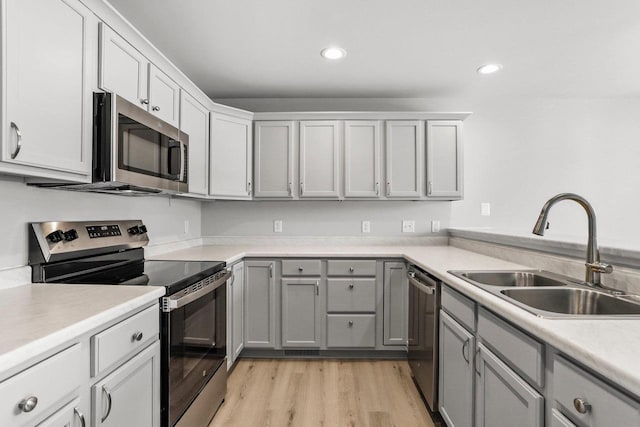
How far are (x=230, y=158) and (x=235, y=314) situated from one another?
134 cm

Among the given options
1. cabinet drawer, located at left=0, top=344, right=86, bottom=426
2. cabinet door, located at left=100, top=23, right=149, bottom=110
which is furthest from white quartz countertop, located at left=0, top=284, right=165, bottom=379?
cabinet door, located at left=100, top=23, right=149, bottom=110

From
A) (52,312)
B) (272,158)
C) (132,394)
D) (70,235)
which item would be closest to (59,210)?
(70,235)

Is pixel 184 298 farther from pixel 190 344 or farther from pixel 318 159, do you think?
pixel 318 159

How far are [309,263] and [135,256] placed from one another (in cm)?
126

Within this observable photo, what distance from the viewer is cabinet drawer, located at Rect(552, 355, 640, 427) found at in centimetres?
71

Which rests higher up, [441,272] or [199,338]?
[441,272]

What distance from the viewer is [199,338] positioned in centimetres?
181

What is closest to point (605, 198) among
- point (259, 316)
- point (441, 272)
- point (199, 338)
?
point (441, 272)

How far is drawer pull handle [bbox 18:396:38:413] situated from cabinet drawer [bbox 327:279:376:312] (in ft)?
7.06

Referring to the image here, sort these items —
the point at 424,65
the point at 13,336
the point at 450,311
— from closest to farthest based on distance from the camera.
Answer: the point at 13,336 < the point at 450,311 < the point at 424,65

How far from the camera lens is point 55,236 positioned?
161cm

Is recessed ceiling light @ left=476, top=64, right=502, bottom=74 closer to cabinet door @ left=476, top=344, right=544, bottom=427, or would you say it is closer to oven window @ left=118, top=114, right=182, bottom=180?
cabinet door @ left=476, top=344, right=544, bottom=427

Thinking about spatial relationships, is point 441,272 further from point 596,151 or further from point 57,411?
point 596,151

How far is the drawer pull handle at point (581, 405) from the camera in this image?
805 mm
